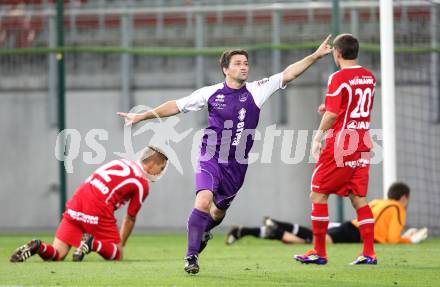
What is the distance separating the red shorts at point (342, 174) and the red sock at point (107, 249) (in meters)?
2.05

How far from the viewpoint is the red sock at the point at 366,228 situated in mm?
8805

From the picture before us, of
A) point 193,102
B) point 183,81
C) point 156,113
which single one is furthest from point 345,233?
point 183,81

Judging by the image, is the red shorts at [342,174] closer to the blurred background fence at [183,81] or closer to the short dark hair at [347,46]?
the short dark hair at [347,46]

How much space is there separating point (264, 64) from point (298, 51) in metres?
0.55

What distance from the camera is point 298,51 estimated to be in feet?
49.3

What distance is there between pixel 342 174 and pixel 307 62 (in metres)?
1.08

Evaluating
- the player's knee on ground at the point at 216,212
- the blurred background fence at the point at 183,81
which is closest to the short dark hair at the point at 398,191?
the blurred background fence at the point at 183,81

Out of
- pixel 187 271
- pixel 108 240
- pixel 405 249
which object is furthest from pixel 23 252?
pixel 405 249

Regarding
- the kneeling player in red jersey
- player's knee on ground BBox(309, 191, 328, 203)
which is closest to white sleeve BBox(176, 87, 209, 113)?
the kneeling player in red jersey

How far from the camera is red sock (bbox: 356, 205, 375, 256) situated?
8.80 metres

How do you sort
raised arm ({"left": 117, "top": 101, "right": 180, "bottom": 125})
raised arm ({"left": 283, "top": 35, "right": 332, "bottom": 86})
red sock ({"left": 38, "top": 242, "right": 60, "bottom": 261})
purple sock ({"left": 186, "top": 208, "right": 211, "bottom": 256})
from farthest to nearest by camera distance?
red sock ({"left": 38, "top": 242, "right": 60, "bottom": 261}) < raised arm ({"left": 283, "top": 35, "right": 332, "bottom": 86}) < raised arm ({"left": 117, "top": 101, "right": 180, "bottom": 125}) < purple sock ({"left": 186, "top": 208, "right": 211, "bottom": 256})

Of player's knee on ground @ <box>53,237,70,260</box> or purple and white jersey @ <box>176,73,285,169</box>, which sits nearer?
purple and white jersey @ <box>176,73,285,169</box>

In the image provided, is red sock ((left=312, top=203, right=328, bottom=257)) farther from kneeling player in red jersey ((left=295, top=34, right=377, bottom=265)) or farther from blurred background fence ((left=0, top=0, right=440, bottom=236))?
blurred background fence ((left=0, top=0, right=440, bottom=236))

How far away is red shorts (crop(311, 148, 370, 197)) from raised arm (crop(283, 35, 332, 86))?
79cm
